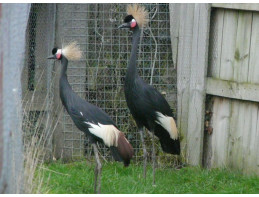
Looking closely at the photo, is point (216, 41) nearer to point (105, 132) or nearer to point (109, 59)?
point (109, 59)

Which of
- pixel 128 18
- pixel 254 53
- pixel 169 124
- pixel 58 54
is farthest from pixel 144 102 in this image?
pixel 254 53

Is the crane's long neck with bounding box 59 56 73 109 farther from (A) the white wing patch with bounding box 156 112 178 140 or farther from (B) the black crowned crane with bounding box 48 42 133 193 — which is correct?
(A) the white wing patch with bounding box 156 112 178 140

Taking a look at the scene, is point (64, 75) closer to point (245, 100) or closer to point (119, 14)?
point (119, 14)

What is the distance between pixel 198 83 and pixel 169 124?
676 millimetres

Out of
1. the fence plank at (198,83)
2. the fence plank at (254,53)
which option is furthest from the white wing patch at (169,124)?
the fence plank at (254,53)

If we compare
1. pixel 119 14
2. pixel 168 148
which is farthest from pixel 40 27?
pixel 168 148

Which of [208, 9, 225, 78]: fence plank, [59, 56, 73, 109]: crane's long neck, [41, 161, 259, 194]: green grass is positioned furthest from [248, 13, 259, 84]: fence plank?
[59, 56, 73, 109]: crane's long neck

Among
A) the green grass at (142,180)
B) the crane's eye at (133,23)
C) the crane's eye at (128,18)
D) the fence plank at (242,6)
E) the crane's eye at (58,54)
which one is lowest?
the green grass at (142,180)

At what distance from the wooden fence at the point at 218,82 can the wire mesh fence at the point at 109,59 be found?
19cm

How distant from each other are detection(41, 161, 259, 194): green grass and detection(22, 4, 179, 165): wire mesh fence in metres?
0.43

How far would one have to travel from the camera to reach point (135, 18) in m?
6.66

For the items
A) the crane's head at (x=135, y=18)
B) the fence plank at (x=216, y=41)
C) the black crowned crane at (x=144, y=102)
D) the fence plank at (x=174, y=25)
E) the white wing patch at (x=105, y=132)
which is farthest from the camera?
the fence plank at (x=174, y=25)

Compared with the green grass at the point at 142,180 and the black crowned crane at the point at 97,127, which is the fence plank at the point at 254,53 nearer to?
the green grass at the point at 142,180

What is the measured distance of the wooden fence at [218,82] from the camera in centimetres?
655
